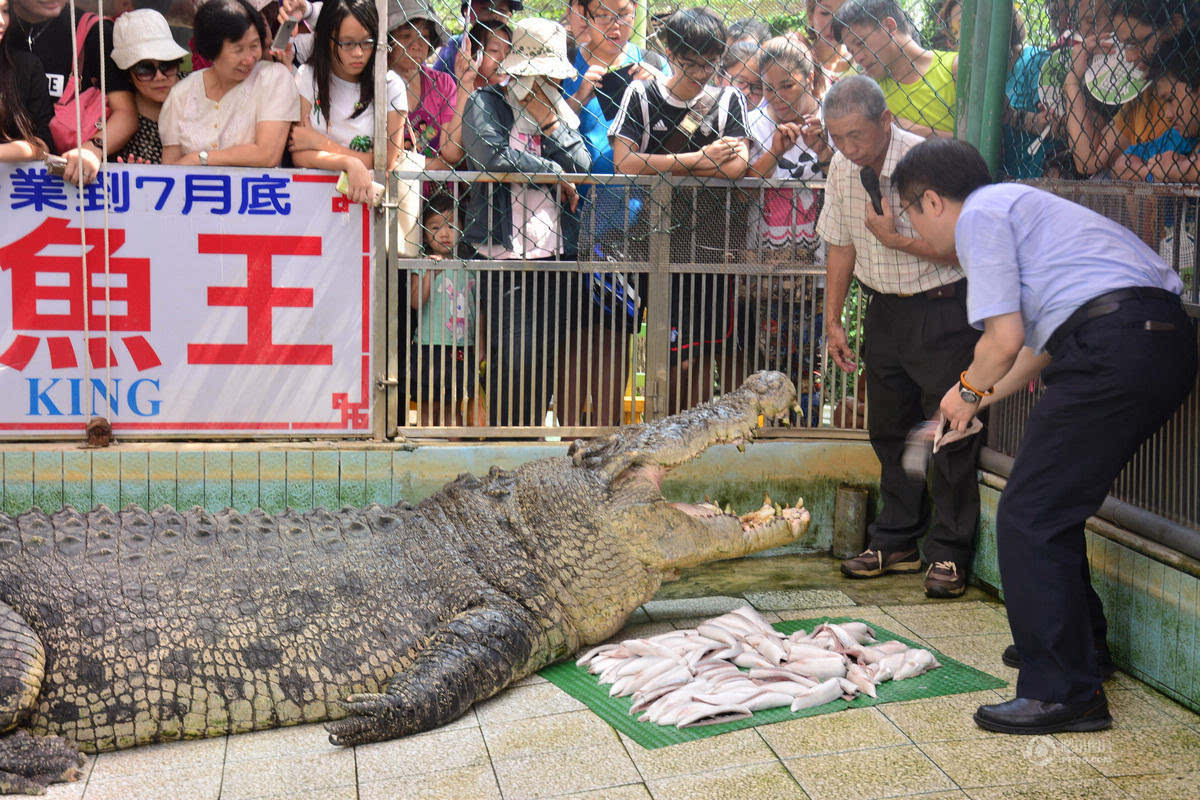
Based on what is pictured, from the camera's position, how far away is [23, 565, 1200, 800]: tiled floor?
312cm

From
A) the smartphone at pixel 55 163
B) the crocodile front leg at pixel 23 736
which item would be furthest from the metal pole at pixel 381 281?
the crocodile front leg at pixel 23 736

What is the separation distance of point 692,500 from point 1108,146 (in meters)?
2.40

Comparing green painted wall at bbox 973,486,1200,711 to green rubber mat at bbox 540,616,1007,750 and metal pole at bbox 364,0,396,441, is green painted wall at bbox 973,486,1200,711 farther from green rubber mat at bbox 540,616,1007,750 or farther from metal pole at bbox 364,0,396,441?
metal pole at bbox 364,0,396,441

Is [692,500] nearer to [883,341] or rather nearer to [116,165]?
[883,341]

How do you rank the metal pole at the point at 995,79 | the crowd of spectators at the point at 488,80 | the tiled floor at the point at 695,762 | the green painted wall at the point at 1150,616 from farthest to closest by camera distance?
1. the metal pole at the point at 995,79
2. the crowd of spectators at the point at 488,80
3. the green painted wall at the point at 1150,616
4. the tiled floor at the point at 695,762

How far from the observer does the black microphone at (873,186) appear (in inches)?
196

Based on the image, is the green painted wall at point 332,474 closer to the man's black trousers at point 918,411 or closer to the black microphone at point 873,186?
the man's black trousers at point 918,411

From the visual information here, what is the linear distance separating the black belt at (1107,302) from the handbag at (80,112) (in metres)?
4.04

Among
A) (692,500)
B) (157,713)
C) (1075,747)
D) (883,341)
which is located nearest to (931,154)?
(883,341)

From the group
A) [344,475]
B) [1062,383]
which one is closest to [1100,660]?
[1062,383]

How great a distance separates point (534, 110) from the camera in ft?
17.7

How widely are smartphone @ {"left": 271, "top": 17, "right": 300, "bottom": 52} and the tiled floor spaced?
10.9 ft

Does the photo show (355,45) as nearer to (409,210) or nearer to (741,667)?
(409,210)

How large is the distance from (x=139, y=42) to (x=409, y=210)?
4.52ft
